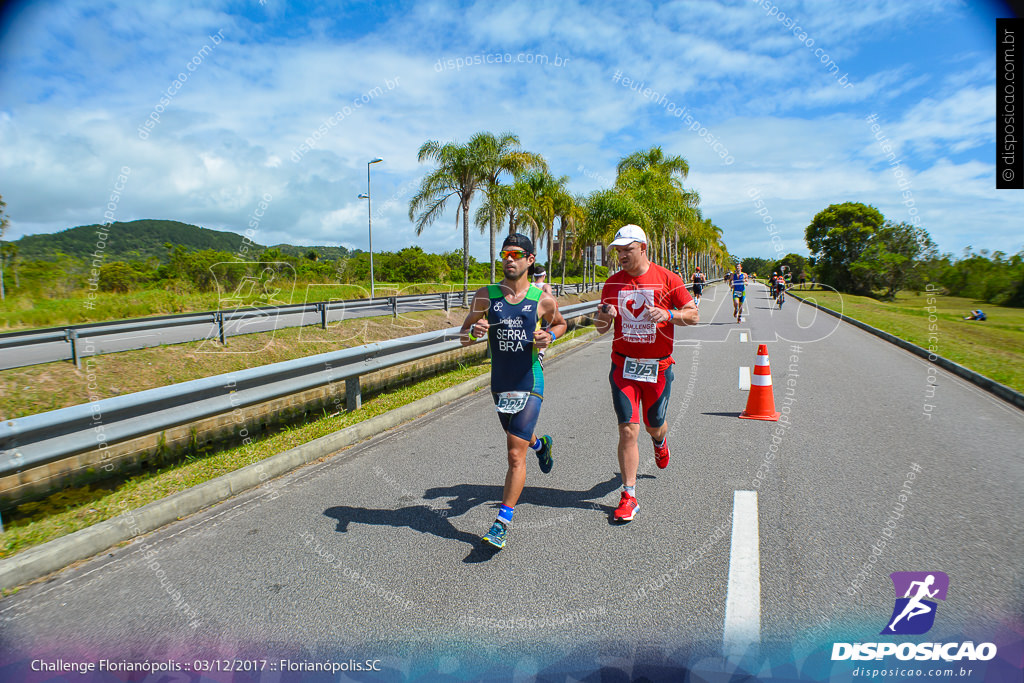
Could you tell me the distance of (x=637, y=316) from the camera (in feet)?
13.3

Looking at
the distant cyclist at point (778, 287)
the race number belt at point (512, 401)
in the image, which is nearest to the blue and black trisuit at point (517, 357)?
the race number belt at point (512, 401)

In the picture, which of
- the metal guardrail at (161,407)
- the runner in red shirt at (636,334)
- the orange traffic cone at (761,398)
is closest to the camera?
the metal guardrail at (161,407)

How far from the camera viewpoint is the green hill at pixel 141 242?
79.3 ft

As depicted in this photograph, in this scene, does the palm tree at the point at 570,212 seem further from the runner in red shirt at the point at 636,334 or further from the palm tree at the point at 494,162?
the runner in red shirt at the point at 636,334

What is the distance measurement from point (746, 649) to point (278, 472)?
4.04 m

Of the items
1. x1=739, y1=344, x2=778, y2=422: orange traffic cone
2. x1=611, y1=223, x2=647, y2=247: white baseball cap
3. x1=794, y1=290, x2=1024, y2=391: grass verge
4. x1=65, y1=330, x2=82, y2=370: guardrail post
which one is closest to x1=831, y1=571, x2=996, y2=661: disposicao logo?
x1=611, y1=223, x2=647, y2=247: white baseball cap

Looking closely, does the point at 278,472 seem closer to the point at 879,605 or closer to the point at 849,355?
the point at 879,605

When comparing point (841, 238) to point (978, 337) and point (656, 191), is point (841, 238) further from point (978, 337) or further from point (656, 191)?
point (978, 337)

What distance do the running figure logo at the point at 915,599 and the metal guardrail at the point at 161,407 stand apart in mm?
5035

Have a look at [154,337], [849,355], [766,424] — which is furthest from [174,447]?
[849,355]

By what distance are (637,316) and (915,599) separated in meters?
2.27

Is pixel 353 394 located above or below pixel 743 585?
above

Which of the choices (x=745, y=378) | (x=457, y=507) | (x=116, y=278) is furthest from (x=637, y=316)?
(x=116, y=278)

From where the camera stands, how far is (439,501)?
170 inches
